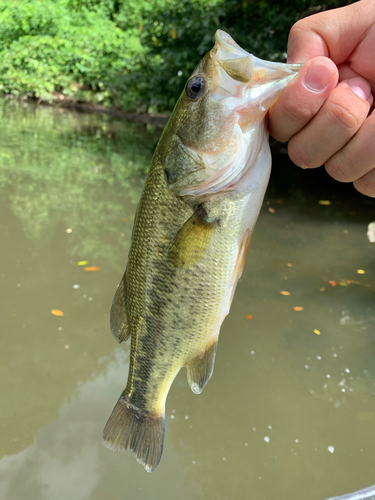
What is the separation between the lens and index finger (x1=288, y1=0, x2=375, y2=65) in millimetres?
1557

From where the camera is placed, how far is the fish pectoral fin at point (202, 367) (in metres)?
1.62

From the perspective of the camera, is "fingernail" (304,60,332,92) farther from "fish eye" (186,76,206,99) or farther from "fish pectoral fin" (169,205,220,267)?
"fish pectoral fin" (169,205,220,267)

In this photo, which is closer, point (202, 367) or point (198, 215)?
point (198, 215)

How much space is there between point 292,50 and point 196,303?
1094 mm

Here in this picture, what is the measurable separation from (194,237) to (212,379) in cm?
189

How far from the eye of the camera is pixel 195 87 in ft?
4.58

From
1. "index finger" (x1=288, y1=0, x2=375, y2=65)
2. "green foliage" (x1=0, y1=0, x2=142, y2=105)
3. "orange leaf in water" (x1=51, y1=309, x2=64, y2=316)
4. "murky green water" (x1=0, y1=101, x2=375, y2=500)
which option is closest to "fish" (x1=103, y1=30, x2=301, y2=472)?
"index finger" (x1=288, y1=0, x2=375, y2=65)

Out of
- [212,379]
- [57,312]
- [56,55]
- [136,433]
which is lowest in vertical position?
[56,55]

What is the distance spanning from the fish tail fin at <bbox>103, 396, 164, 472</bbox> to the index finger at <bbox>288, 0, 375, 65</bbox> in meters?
1.57

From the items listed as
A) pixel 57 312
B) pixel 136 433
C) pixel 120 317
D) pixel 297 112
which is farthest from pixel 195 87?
pixel 57 312

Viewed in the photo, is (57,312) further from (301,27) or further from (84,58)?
(84,58)

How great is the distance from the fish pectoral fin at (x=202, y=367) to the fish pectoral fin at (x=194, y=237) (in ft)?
1.30

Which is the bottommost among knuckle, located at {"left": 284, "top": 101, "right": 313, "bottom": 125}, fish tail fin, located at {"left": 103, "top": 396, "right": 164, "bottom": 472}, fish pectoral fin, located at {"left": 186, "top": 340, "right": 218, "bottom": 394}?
fish tail fin, located at {"left": 103, "top": 396, "right": 164, "bottom": 472}

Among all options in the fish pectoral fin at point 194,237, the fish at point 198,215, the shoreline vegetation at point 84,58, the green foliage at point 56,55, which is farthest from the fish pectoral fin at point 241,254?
the green foliage at point 56,55
